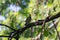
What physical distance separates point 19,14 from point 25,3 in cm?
81

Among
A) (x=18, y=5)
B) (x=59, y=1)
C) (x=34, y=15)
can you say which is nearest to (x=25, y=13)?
(x=34, y=15)

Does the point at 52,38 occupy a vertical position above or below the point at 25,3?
below

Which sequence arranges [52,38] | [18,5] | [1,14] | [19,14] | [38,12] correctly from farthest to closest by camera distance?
[1,14], [18,5], [19,14], [38,12], [52,38]

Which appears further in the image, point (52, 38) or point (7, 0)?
point (7, 0)

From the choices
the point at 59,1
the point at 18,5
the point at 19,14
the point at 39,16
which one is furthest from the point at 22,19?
the point at 59,1

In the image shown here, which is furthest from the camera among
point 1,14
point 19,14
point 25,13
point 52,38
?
point 1,14

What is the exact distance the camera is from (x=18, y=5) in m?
3.33

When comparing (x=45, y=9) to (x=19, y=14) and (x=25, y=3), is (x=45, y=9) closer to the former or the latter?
(x=19, y=14)

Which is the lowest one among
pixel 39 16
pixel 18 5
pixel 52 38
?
pixel 52 38

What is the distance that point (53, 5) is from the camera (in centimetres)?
190

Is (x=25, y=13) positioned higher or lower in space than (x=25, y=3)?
lower

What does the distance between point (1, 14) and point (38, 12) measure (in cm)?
155

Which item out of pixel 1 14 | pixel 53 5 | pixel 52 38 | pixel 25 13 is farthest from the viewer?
pixel 1 14

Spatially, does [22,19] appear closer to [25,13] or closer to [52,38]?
[25,13]
